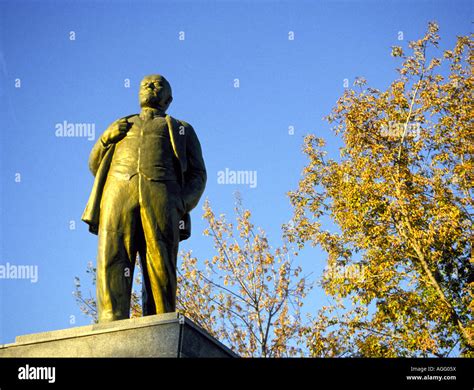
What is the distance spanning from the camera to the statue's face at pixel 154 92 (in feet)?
25.4

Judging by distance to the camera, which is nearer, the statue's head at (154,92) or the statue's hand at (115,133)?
the statue's hand at (115,133)

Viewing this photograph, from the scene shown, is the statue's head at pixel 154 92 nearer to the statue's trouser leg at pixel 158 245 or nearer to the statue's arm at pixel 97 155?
the statue's arm at pixel 97 155

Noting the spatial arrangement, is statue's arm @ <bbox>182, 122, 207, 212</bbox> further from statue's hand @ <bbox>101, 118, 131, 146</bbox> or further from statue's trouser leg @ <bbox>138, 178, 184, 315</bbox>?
statue's hand @ <bbox>101, 118, 131, 146</bbox>

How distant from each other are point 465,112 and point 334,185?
11.2ft

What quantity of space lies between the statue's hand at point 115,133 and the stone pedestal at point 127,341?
2.10 metres

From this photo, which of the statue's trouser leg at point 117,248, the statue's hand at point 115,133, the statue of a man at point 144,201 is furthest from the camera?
the statue's hand at point 115,133

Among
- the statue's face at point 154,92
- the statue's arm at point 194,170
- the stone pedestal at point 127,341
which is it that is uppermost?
the statue's face at point 154,92

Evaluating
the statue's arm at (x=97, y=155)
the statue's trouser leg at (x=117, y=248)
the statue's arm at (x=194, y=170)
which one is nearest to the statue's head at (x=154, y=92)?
the statue's arm at (x=194, y=170)

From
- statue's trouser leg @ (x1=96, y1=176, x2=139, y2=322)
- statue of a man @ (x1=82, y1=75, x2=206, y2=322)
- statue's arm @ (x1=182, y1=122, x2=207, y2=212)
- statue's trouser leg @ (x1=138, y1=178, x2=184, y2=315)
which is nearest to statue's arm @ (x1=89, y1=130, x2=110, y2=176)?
statue of a man @ (x1=82, y1=75, x2=206, y2=322)

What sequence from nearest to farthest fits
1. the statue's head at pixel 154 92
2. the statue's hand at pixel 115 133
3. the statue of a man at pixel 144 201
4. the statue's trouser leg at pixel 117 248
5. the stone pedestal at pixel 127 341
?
the stone pedestal at pixel 127 341 → the statue's trouser leg at pixel 117 248 → the statue of a man at pixel 144 201 → the statue's hand at pixel 115 133 → the statue's head at pixel 154 92

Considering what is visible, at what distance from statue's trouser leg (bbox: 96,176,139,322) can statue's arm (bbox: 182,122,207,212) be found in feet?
2.20

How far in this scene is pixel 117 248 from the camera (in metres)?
6.89

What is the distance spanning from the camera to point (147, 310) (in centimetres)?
696

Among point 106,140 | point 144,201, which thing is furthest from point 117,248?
point 106,140
